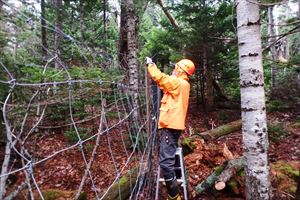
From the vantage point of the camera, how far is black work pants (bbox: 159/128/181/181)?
12.2 ft

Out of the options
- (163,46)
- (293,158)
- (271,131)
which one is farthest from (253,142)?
Result: (163,46)

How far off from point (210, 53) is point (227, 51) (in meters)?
0.60

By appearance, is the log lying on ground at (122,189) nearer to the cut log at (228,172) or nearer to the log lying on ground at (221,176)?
the log lying on ground at (221,176)

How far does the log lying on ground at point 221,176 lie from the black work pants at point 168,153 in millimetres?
623

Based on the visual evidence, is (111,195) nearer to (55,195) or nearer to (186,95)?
(55,195)

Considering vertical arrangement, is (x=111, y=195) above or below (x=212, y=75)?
below

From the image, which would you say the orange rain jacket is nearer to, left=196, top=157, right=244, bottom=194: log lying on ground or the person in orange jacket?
the person in orange jacket

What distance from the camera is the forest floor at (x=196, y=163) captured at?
4.20 meters

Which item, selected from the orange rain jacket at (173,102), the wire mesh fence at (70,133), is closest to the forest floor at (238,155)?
the wire mesh fence at (70,133)

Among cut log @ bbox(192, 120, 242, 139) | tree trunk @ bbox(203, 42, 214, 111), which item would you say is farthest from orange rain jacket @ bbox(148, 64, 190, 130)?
tree trunk @ bbox(203, 42, 214, 111)

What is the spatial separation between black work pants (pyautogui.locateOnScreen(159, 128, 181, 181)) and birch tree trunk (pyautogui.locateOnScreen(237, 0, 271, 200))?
1046mm

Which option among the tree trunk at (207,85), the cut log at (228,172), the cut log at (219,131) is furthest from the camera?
the tree trunk at (207,85)

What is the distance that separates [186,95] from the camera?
12.9 feet

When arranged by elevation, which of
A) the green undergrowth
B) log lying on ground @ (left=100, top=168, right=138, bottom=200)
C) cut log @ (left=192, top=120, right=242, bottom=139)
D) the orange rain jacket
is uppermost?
the orange rain jacket
